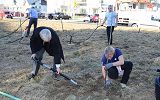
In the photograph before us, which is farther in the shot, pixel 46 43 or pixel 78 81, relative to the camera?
pixel 78 81

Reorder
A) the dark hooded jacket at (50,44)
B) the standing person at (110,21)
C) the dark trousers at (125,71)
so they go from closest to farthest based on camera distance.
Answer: the dark trousers at (125,71)
the dark hooded jacket at (50,44)
the standing person at (110,21)

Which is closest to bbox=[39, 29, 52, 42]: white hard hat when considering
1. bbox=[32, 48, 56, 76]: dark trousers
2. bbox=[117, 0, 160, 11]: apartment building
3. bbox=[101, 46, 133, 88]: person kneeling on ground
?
bbox=[32, 48, 56, 76]: dark trousers

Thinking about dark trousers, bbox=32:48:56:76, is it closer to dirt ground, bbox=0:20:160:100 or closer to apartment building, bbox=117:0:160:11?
dirt ground, bbox=0:20:160:100

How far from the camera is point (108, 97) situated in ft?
25.3

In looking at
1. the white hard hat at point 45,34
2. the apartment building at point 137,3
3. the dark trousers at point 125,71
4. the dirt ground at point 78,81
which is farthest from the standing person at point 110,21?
the apartment building at point 137,3

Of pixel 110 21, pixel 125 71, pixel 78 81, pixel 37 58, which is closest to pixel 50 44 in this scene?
pixel 37 58

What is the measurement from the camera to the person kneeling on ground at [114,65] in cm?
759

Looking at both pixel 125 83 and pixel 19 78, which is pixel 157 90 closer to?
pixel 125 83

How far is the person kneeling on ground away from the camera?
7589 mm

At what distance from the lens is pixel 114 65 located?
25.1 feet

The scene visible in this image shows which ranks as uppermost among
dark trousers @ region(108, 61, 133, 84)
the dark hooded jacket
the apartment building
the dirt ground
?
the apartment building

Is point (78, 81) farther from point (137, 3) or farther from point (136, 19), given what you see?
point (137, 3)

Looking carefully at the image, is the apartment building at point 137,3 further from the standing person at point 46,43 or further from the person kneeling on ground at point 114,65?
the person kneeling on ground at point 114,65

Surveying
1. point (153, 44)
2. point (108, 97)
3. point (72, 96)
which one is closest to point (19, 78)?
point (72, 96)
